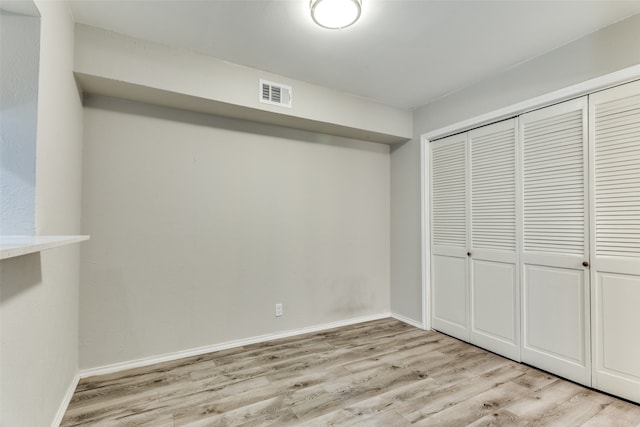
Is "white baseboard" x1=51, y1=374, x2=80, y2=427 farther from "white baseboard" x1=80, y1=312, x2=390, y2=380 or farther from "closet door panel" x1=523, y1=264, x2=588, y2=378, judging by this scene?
"closet door panel" x1=523, y1=264, x2=588, y2=378

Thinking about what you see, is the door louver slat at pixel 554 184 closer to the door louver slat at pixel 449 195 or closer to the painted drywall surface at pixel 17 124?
the door louver slat at pixel 449 195

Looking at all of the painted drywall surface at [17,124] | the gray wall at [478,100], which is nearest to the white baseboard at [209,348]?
the gray wall at [478,100]

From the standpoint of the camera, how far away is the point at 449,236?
328 cm

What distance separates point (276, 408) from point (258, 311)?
1166 millimetres

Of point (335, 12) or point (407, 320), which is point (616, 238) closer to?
point (407, 320)

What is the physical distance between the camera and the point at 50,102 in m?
1.60

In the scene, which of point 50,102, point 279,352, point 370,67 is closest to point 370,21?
point 370,67

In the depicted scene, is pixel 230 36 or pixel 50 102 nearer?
pixel 50 102

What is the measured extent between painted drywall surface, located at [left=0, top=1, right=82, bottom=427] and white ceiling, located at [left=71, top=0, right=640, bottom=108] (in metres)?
0.59

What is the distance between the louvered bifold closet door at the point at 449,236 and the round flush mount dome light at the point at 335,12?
1.83 meters

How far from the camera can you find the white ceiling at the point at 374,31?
6.34ft

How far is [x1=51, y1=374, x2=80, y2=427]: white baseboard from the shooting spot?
175 centimetres

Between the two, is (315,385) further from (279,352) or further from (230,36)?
(230,36)

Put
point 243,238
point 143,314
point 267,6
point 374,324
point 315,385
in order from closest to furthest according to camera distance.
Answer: point 267,6 < point 315,385 < point 143,314 < point 243,238 < point 374,324
